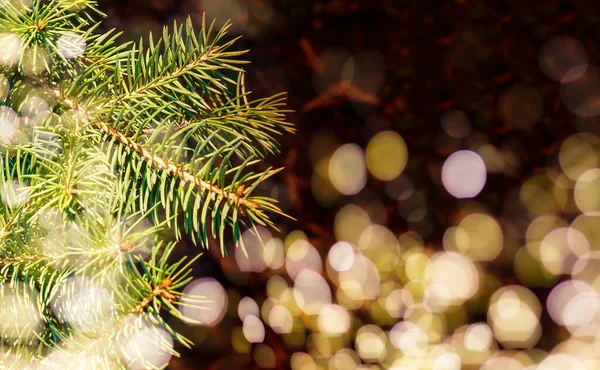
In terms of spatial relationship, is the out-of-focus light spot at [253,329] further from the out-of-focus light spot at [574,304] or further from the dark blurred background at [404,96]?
the out-of-focus light spot at [574,304]

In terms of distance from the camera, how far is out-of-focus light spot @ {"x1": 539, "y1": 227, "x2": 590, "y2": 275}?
24.7 inches

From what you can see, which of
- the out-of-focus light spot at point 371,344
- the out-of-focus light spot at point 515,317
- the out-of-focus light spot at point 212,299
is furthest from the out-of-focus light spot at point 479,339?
the out-of-focus light spot at point 212,299

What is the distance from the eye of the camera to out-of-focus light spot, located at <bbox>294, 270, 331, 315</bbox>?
0.69 metres

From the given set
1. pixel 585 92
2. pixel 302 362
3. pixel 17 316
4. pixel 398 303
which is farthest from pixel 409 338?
pixel 17 316

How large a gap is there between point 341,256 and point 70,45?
49 cm

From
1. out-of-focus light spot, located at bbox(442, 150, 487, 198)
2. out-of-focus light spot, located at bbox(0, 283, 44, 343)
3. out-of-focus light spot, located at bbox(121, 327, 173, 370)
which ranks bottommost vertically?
out-of-focus light spot, located at bbox(0, 283, 44, 343)

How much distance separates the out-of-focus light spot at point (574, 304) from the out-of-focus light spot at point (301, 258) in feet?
1.03

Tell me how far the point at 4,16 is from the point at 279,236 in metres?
0.48

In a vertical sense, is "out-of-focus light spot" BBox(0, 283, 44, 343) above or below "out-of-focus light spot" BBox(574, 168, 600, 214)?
below

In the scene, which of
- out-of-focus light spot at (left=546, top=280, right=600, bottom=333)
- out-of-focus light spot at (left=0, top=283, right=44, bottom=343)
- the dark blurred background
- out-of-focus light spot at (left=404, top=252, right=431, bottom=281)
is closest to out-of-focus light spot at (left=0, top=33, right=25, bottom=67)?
out-of-focus light spot at (left=0, top=283, right=44, bottom=343)

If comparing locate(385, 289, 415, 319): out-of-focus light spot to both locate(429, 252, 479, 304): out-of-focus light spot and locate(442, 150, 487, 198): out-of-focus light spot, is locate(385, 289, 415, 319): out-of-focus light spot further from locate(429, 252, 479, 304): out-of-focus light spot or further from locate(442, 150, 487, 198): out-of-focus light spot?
locate(442, 150, 487, 198): out-of-focus light spot

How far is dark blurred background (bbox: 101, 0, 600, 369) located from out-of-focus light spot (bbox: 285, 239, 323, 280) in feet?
0.05

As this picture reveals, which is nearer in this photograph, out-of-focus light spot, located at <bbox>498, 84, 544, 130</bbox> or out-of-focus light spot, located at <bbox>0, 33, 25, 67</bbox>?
out-of-focus light spot, located at <bbox>0, 33, 25, 67</bbox>

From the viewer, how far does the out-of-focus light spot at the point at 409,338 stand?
660mm
